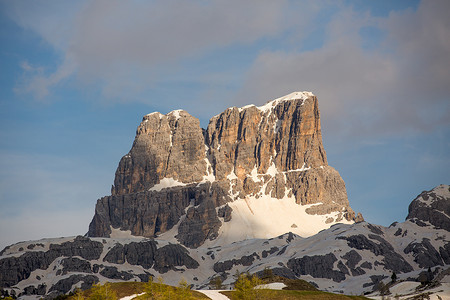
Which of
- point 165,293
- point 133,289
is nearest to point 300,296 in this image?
point 165,293

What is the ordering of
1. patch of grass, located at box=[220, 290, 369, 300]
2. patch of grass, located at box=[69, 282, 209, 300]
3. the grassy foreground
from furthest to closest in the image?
patch of grass, located at box=[220, 290, 369, 300]
patch of grass, located at box=[69, 282, 209, 300]
the grassy foreground

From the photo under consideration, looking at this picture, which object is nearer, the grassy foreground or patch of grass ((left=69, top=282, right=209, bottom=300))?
the grassy foreground

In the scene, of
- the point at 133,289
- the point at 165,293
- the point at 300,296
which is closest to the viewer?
the point at 165,293

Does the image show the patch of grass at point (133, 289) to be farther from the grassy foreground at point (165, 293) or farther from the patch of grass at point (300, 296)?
the patch of grass at point (300, 296)

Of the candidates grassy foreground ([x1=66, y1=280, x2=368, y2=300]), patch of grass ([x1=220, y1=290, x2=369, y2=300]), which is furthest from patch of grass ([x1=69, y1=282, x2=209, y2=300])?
patch of grass ([x1=220, y1=290, x2=369, y2=300])

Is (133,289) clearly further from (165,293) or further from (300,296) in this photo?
(300,296)

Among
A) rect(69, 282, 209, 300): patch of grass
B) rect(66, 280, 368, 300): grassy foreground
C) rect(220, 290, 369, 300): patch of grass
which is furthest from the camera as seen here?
rect(220, 290, 369, 300): patch of grass

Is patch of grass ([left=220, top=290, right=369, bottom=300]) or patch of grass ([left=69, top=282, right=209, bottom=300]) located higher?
patch of grass ([left=69, top=282, right=209, bottom=300])

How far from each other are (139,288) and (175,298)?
21.6 meters

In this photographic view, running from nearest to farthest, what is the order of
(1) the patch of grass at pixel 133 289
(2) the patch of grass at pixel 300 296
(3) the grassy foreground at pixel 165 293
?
(3) the grassy foreground at pixel 165 293
(1) the patch of grass at pixel 133 289
(2) the patch of grass at pixel 300 296

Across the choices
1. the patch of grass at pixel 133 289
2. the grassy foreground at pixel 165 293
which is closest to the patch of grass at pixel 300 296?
the grassy foreground at pixel 165 293

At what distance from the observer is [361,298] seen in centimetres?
16025

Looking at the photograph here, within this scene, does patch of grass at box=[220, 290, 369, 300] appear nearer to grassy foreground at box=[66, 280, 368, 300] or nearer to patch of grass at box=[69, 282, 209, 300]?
grassy foreground at box=[66, 280, 368, 300]

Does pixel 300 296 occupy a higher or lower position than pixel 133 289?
lower
